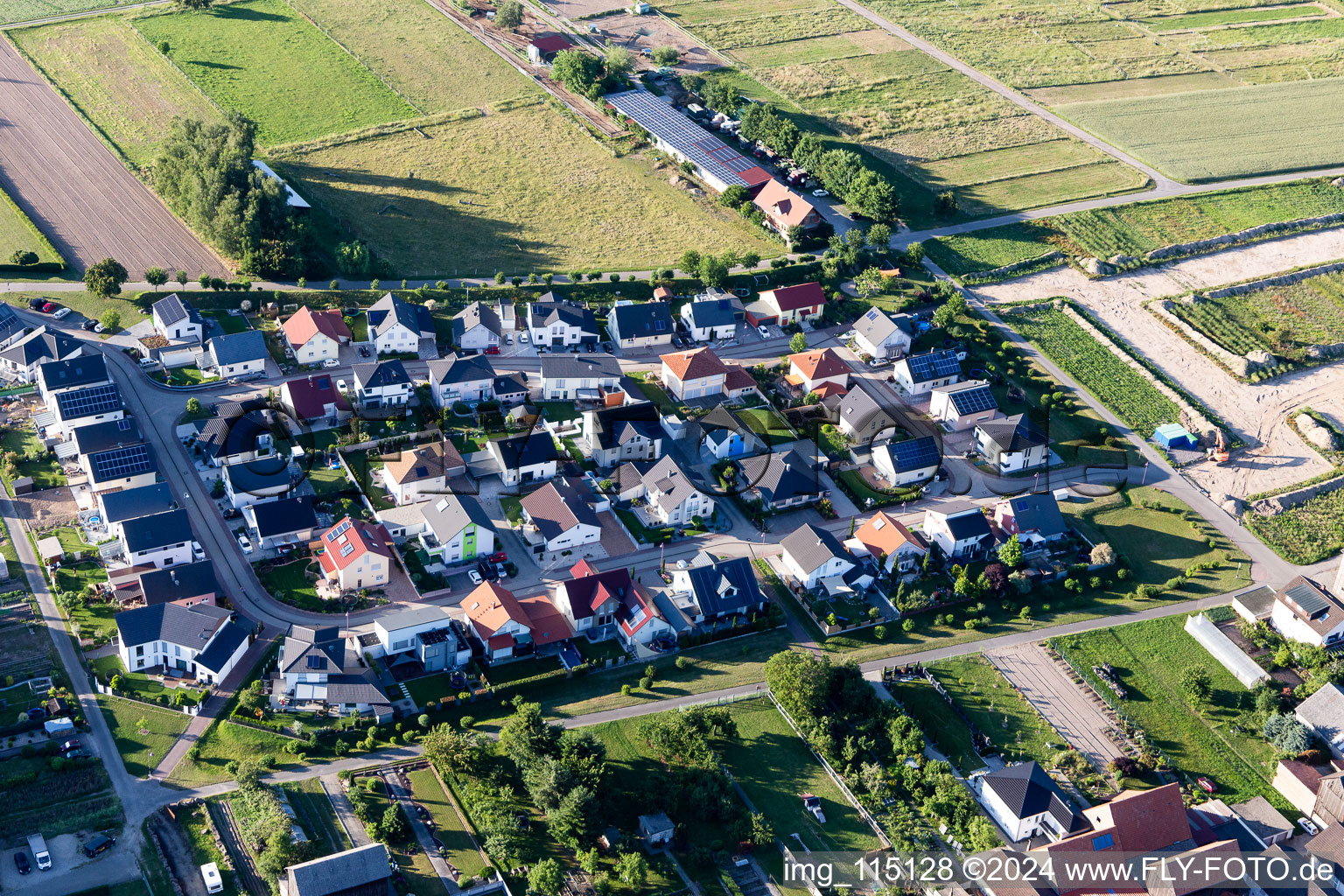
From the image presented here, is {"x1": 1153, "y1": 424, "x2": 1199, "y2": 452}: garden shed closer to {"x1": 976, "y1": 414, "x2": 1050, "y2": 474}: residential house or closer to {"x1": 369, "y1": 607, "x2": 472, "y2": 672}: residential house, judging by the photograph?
{"x1": 976, "y1": 414, "x2": 1050, "y2": 474}: residential house

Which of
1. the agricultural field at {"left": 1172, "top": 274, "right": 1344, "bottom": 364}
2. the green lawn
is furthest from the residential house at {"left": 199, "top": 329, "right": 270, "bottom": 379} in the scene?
the agricultural field at {"left": 1172, "top": 274, "right": 1344, "bottom": 364}

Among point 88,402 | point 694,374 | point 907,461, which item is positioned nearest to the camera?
point 88,402

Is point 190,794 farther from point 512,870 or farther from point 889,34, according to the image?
point 889,34

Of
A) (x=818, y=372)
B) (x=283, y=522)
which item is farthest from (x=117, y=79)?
(x=818, y=372)

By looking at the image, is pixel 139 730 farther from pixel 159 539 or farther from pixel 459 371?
pixel 459 371

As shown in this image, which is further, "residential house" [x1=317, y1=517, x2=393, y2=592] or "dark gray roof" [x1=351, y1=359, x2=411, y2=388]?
"dark gray roof" [x1=351, y1=359, x2=411, y2=388]
